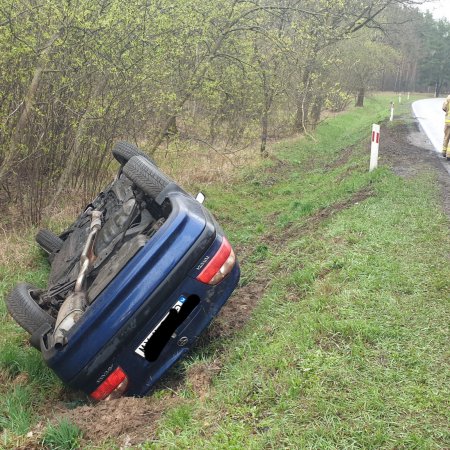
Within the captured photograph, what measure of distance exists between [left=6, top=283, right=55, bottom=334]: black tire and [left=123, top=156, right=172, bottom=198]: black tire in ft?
4.62

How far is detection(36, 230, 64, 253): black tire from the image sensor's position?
6.16m

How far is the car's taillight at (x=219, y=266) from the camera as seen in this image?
3635 millimetres

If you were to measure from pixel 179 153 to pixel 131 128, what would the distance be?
214cm

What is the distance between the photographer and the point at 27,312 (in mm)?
4230

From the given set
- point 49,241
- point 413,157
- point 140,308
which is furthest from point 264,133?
point 140,308

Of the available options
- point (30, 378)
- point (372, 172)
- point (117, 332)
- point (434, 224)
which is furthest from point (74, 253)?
point (372, 172)

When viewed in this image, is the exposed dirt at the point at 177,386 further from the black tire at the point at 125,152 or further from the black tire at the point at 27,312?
the black tire at the point at 125,152

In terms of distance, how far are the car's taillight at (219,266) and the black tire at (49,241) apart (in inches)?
121

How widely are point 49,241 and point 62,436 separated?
3.57m

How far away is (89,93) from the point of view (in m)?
7.87

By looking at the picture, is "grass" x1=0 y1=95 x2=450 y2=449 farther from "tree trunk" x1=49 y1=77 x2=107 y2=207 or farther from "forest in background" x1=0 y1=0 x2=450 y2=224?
"forest in background" x1=0 y1=0 x2=450 y2=224

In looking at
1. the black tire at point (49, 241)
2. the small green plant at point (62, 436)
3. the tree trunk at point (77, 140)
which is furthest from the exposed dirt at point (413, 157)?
the tree trunk at point (77, 140)

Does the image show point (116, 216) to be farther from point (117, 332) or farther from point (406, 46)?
point (406, 46)

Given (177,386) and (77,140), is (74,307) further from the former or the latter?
(77,140)
